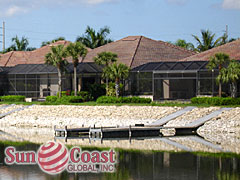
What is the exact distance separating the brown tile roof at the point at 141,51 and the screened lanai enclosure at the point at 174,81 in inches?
171

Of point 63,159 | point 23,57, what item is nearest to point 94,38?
point 23,57

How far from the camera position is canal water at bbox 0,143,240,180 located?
70.1 ft

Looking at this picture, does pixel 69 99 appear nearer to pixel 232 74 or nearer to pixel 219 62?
pixel 219 62

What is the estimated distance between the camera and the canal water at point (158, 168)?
21.4 meters

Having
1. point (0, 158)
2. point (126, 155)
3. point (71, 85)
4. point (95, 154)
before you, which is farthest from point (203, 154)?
point (71, 85)

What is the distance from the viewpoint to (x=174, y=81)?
163 feet

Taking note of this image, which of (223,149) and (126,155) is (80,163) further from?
(223,149)

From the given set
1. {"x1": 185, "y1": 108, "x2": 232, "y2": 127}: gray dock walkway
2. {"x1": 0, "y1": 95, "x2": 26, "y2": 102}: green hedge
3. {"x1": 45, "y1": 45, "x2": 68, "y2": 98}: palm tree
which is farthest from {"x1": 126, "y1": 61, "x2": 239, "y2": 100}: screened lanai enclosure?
{"x1": 0, "y1": 95, "x2": 26, "y2": 102}: green hedge

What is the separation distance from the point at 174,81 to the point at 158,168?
26.9 metres

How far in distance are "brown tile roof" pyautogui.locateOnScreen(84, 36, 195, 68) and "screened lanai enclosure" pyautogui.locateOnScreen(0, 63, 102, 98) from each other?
12.6 ft

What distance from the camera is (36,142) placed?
105 ft

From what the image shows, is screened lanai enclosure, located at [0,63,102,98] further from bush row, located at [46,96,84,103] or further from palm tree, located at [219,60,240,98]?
palm tree, located at [219,60,240,98]

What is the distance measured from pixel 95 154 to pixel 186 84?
932 inches

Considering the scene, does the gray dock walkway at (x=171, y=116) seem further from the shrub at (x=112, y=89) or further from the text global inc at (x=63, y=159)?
the shrub at (x=112, y=89)
